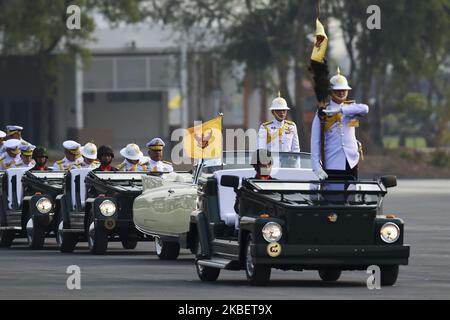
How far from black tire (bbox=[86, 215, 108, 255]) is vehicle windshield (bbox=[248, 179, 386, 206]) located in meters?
6.19

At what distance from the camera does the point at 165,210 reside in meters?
20.7

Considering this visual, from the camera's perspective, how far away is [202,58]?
77.1 metres

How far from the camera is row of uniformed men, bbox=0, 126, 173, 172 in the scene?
23688 mm

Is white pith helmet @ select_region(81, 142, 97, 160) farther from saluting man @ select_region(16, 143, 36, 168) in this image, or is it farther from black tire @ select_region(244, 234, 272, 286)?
black tire @ select_region(244, 234, 272, 286)

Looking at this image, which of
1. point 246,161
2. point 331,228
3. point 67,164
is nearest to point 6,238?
point 67,164

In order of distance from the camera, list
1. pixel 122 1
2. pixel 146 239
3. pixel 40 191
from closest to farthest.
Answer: pixel 146 239 → pixel 40 191 → pixel 122 1

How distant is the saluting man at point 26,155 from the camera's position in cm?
2691

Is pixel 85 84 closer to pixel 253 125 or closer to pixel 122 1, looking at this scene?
pixel 253 125

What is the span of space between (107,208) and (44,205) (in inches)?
85.3

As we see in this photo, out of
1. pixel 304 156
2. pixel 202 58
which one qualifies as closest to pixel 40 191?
pixel 304 156

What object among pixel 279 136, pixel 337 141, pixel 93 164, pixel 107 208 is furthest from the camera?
pixel 93 164

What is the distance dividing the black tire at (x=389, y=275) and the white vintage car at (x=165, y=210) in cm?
376

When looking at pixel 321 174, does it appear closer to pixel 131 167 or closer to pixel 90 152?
pixel 131 167
